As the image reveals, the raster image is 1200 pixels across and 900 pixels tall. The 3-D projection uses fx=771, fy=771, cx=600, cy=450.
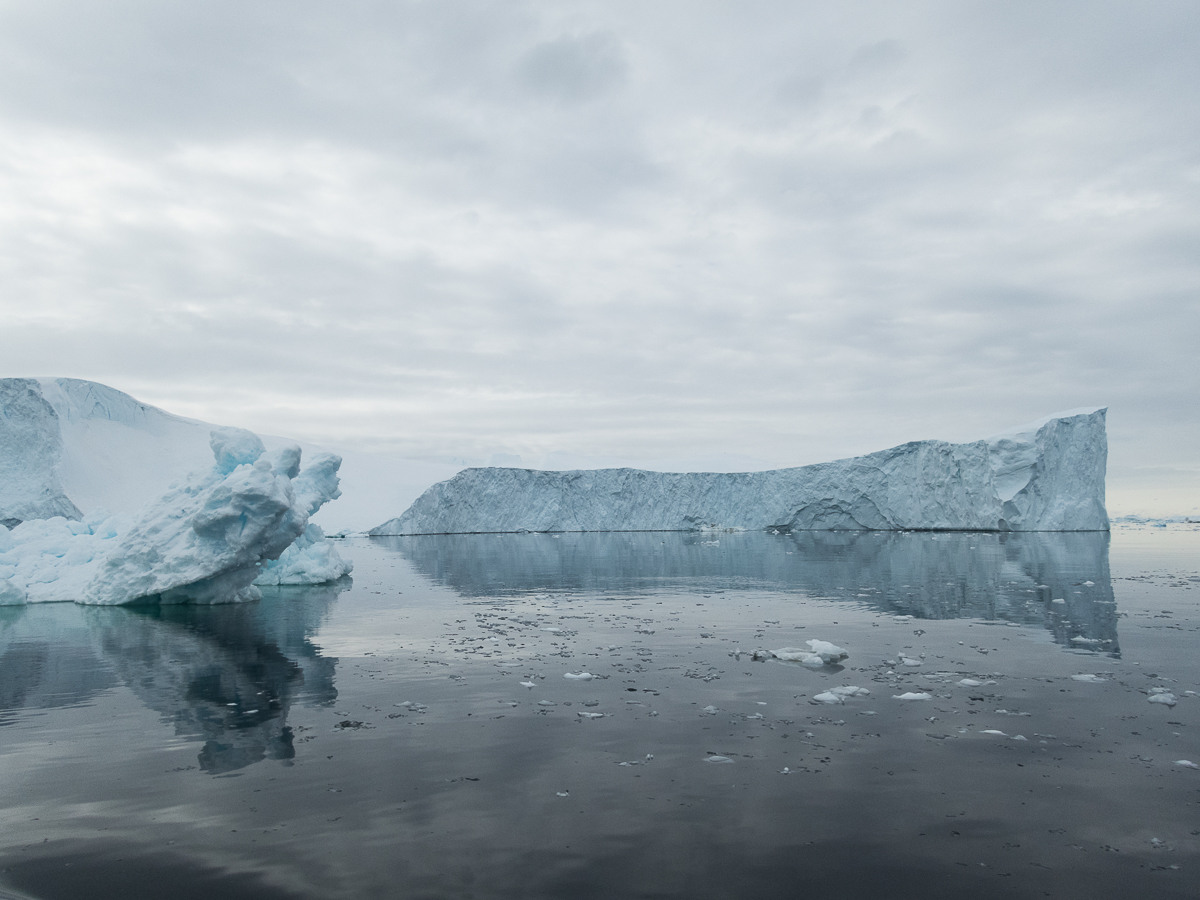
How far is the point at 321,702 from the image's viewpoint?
7910mm

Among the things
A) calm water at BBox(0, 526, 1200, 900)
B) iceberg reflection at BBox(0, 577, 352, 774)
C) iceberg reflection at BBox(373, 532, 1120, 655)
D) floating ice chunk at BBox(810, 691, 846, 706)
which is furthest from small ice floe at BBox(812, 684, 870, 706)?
iceberg reflection at BBox(0, 577, 352, 774)

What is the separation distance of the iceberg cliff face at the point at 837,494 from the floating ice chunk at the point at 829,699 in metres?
43.4

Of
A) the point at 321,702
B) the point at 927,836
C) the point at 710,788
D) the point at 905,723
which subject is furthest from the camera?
the point at 321,702

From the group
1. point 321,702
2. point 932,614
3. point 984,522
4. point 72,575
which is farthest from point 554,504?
point 321,702

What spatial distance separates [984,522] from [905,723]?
45229 mm

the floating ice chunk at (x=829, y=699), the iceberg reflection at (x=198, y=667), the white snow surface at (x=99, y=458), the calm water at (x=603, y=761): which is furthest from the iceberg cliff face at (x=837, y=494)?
the floating ice chunk at (x=829, y=699)

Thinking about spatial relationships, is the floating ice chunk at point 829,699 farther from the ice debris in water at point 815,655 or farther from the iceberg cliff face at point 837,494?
the iceberg cliff face at point 837,494

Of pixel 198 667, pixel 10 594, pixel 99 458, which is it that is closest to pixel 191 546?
pixel 10 594

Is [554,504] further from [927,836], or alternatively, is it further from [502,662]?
[927,836]

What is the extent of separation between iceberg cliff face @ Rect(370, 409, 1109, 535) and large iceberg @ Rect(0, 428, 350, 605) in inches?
1621

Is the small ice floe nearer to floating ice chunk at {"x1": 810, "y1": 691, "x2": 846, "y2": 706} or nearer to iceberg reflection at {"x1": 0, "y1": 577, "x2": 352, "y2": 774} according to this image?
floating ice chunk at {"x1": 810, "y1": 691, "x2": 846, "y2": 706}

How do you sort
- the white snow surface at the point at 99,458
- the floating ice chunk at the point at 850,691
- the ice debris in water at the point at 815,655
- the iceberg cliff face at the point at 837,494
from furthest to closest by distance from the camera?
the iceberg cliff face at the point at 837,494, the white snow surface at the point at 99,458, the ice debris in water at the point at 815,655, the floating ice chunk at the point at 850,691

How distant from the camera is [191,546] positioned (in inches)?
640

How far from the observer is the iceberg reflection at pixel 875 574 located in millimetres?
13844
